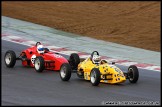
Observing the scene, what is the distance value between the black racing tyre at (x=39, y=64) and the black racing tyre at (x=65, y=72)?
3.83ft

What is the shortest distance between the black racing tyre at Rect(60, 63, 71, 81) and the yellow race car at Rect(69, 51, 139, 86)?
1.87 feet

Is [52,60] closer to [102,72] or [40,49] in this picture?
[40,49]

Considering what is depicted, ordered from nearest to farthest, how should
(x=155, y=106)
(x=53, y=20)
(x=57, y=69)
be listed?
(x=155, y=106) → (x=57, y=69) → (x=53, y=20)

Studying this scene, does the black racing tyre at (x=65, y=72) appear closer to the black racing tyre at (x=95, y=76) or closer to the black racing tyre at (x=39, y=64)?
the black racing tyre at (x=95, y=76)

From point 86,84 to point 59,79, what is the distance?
1.08 m

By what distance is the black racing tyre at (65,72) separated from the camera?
16.4 m

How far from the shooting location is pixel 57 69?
1823 centimetres

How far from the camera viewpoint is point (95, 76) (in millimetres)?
15695

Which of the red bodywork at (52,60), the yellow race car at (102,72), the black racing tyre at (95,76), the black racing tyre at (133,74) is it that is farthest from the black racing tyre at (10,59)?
the black racing tyre at (133,74)

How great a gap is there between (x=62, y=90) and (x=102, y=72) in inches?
61.3

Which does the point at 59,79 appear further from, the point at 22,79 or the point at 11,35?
the point at 11,35

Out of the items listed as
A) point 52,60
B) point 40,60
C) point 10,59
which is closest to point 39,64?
point 40,60

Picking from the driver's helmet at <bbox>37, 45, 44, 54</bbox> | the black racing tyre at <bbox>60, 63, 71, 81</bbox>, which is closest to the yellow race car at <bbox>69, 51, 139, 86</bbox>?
the black racing tyre at <bbox>60, 63, 71, 81</bbox>

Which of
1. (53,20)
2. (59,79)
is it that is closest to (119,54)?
(59,79)
